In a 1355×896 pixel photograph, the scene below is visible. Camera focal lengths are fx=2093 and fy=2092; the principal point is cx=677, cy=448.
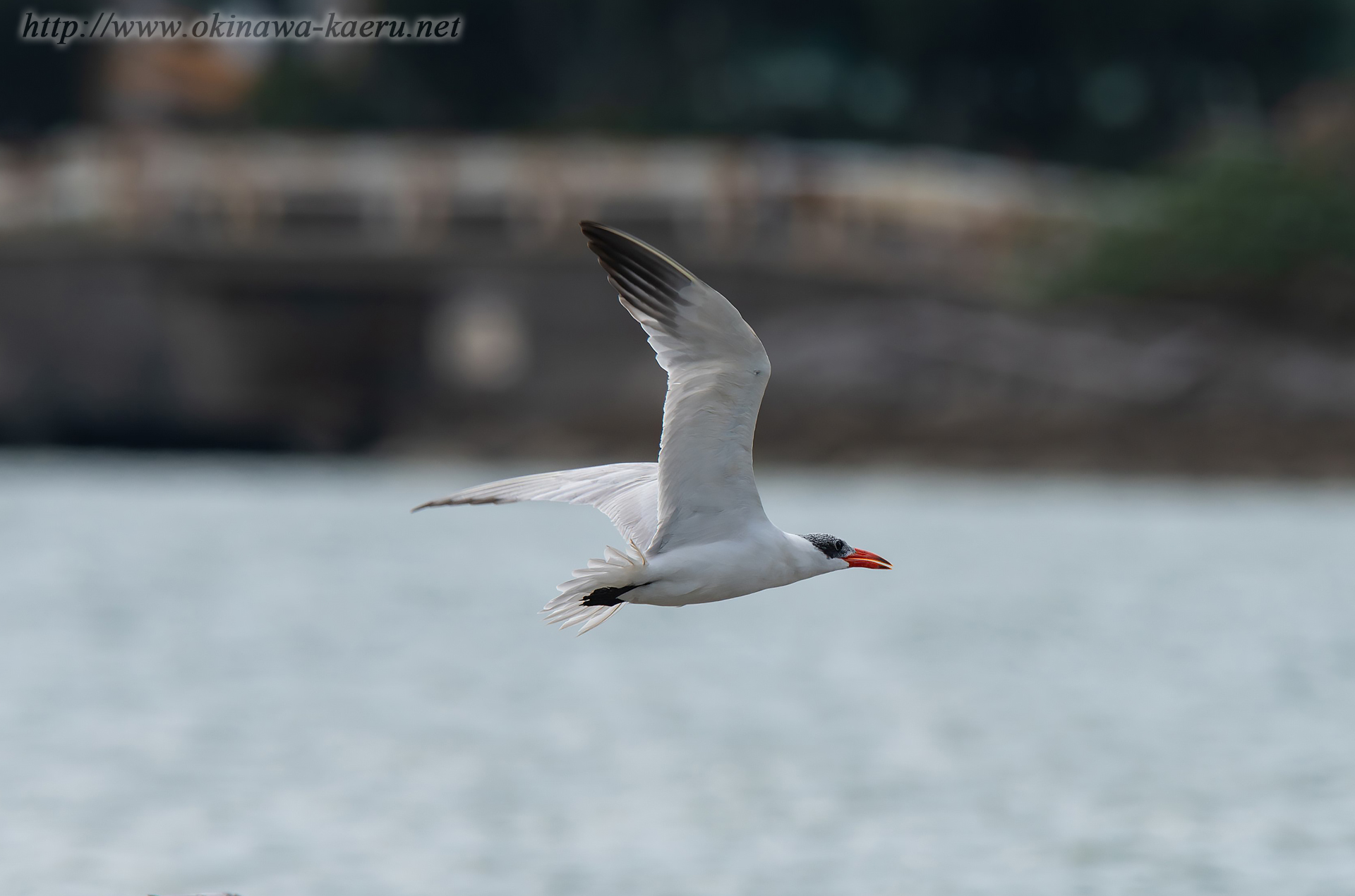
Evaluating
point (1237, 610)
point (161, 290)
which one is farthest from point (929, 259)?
point (1237, 610)

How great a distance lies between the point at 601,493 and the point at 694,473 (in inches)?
37.7

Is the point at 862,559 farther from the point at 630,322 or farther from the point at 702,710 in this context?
the point at 630,322

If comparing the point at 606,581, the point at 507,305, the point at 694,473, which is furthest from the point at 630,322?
the point at 606,581

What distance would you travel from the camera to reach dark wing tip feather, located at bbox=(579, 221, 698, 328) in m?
8.55

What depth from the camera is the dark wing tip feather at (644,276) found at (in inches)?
336

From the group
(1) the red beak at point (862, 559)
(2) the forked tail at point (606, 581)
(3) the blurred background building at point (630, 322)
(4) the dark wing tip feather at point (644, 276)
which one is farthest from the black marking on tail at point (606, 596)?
(3) the blurred background building at point (630, 322)

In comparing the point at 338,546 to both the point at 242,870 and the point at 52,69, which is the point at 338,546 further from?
the point at 52,69

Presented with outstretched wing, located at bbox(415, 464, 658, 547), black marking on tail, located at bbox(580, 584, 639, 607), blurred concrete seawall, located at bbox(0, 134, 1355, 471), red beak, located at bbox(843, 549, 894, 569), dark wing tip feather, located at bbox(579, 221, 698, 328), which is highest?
blurred concrete seawall, located at bbox(0, 134, 1355, 471)

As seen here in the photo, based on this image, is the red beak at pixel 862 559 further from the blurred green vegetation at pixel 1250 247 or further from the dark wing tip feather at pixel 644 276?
the blurred green vegetation at pixel 1250 247

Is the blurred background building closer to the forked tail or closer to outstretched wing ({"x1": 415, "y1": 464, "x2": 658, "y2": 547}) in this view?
outstretched wing ({"x1": 415, "y1": 464, "x2": 658, "y2": 547})

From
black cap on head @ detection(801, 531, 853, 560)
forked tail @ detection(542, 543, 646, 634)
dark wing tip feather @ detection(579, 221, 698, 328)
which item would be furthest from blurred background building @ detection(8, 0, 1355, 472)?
dark wing tip feather @ detection(579, 221, 698, 328)

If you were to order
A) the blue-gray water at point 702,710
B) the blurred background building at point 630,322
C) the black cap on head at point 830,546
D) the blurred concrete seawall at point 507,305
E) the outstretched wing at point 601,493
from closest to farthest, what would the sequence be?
the black cap on head at point 830,546
the outstretched wing at point 601,493
the blue-gray water at point 702,710
the blurred background building at point 630,322
the blurred concrete seawall at point 507,305

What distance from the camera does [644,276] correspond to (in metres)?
8.61

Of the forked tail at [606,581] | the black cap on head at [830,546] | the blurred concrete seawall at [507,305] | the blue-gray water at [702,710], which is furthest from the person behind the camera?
the blurred concrete seawall at [507,305]
